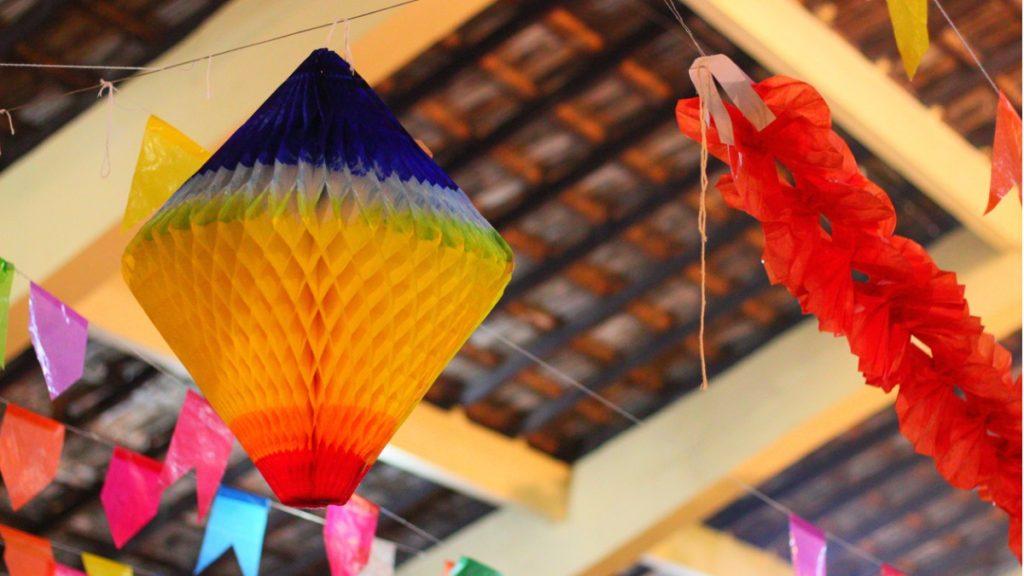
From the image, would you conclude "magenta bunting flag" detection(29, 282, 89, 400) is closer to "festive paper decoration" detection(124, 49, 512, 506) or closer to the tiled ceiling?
the tiled ceiling

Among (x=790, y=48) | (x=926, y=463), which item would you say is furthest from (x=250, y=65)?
(x=926, y=463)

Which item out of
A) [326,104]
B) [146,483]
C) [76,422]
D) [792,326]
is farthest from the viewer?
[792,326]

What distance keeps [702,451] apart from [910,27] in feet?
10.8

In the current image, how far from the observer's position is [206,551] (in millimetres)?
4406

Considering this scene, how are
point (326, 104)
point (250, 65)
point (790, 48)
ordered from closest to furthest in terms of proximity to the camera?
point (326, 104) < point (250, 65) < point (790, 48)

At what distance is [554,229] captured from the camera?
15.5 ft

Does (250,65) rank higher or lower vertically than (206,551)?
higher

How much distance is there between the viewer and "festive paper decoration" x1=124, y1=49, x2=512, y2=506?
1842mm

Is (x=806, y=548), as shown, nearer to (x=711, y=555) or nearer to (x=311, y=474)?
(x=711, y=555)

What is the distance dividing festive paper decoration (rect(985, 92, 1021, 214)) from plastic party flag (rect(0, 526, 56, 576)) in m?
2.75

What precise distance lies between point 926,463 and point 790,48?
9.74 ft

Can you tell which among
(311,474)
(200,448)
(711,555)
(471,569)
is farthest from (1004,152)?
(711,555)

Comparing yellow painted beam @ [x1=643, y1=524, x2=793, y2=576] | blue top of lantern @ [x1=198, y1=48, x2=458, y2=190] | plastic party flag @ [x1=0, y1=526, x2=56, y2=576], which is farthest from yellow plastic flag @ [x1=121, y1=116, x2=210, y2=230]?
yellow painted beam @ [x1=643, y1=524, x2=793, y2=576]

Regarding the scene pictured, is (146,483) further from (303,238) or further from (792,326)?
(303,238)
